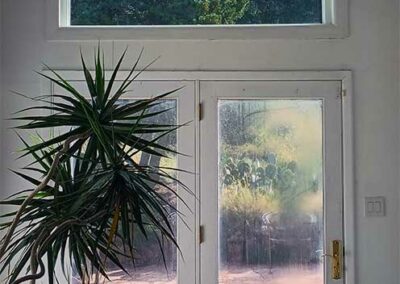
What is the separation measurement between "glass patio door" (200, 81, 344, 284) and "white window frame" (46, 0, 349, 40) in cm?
28

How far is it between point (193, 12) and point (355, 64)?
1.00 m

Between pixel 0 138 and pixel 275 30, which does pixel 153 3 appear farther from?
pixel 0 138

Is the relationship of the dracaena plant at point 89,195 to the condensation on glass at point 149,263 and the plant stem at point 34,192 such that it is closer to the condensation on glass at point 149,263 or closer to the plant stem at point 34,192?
the plant stem at point 34,192

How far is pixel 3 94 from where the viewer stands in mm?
3148

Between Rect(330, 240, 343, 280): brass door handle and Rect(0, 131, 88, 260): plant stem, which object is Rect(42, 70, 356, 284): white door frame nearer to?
Rect(330, 240, 343, 280): brass door handle

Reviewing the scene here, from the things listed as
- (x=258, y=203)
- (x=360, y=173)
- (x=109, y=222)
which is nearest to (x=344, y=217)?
(x=360, y=173)

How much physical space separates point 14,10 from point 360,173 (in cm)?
221

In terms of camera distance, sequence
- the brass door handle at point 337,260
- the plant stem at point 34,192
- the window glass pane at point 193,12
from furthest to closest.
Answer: the window glass pane at point 193,12 < the brass door handle at point 337,260 < the plant stem at point 34,192

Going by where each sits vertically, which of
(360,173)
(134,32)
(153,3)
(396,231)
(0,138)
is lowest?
(396,231)

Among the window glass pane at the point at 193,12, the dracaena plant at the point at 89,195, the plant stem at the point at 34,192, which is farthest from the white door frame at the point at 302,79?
the plant stem at the point at 34,192

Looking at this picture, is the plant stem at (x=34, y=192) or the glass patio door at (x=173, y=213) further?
the glass patio door at (x=173, y=213)

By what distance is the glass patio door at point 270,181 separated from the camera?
3111 millimetres

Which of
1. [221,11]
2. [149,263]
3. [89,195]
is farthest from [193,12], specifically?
[89,195]

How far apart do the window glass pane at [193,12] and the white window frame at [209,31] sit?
0.31ft
